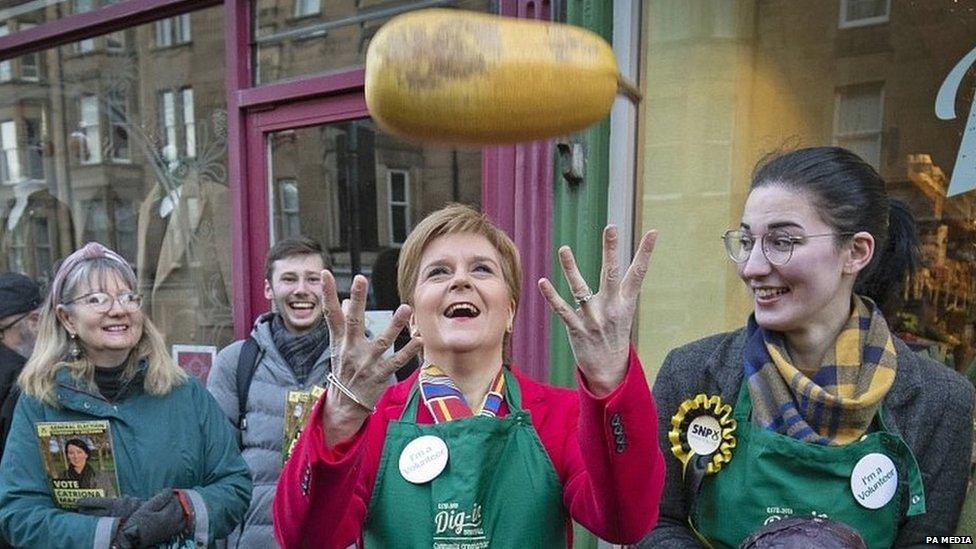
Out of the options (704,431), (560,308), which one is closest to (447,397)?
(560,308)

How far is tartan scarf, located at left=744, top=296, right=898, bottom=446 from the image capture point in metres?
1.68

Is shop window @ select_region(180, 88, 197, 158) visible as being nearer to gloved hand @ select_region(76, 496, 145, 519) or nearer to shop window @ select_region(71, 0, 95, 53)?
shop window @ select_region(71, 0, 95, 53)

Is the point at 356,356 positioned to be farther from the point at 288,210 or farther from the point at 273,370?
the point at 288,210

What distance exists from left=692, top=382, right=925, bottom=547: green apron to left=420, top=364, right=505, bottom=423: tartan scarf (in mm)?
514

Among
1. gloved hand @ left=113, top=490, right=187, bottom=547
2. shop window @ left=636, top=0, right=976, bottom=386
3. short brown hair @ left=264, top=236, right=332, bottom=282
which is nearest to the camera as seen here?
gloved hand @ left=113, top=490, right=187, bottom=547

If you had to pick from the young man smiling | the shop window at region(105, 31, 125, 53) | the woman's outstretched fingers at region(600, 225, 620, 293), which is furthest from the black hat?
the woman's outstretched fingers at region(600, 225, 620, 293)

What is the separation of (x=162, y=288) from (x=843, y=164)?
170 inches

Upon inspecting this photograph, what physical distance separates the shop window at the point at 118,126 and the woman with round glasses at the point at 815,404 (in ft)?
14.6

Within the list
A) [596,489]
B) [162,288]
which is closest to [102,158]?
[162,288]

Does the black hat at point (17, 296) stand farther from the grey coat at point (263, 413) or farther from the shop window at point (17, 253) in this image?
the shop window at point (17, 253)

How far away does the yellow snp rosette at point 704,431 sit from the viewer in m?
1.75

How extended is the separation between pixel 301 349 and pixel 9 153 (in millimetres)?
4140

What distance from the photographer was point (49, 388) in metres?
2.51

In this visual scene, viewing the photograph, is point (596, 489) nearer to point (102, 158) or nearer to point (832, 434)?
point (832, 434)
